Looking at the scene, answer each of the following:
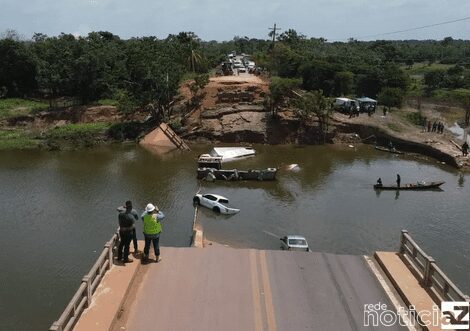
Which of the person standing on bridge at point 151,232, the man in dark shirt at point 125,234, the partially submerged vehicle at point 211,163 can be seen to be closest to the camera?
the man in dark shirt at point 125,234

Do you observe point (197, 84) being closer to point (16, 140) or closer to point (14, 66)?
point (16, 140)

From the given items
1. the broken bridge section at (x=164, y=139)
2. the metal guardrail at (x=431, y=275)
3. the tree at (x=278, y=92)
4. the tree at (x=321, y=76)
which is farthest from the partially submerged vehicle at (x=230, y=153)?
the metal guardrail at (x=431, y=275)

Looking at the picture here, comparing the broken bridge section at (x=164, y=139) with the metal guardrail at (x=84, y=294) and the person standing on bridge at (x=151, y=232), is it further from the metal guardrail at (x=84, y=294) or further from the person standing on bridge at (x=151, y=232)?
the metal guardrail at (x=84, y=294)

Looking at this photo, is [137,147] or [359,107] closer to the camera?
[137,147]

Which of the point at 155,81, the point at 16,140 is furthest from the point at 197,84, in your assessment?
the point at 16,140

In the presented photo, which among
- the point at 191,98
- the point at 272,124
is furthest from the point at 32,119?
the point at 272,124

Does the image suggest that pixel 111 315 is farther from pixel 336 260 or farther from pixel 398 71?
pixel 398 71
